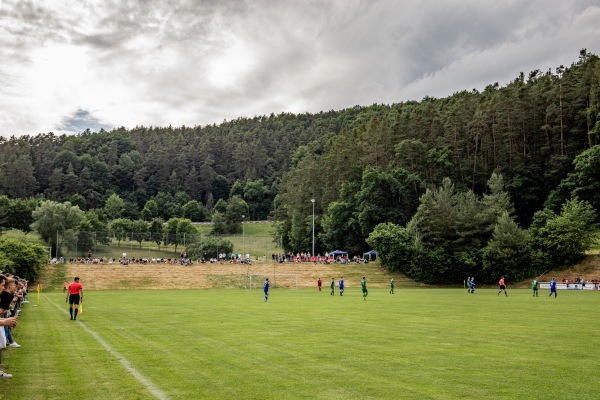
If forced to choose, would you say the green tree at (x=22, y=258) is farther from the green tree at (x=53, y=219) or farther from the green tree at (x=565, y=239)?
the green tree at (x=565, y=239)

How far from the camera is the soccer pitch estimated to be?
9.54 meters

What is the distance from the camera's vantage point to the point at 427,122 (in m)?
107

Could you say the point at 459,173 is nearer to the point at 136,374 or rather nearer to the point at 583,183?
the point at 583,183

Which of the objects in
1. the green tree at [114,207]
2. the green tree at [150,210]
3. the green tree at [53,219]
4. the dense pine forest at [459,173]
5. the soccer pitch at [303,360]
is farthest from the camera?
the green tree at [150,210]

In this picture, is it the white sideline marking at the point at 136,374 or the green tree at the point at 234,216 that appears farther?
the green tree at the point at 234,216

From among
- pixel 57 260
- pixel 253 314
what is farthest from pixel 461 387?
pixel 57 260

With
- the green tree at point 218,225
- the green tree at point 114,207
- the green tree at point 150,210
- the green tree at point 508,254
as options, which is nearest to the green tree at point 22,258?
the green tree at point 508,254

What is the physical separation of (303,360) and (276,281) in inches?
2176

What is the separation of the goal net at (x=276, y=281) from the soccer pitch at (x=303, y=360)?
1743 inches

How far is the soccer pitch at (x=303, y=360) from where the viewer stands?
9.54 m

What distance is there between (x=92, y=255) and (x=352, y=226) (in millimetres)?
45854

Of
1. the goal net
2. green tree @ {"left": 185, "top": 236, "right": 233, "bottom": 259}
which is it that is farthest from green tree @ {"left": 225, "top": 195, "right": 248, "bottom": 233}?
the goal net

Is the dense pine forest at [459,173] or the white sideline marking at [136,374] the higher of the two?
the dense pine forest at [459,173]

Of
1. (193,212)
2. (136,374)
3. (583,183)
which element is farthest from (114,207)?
(136,374)
